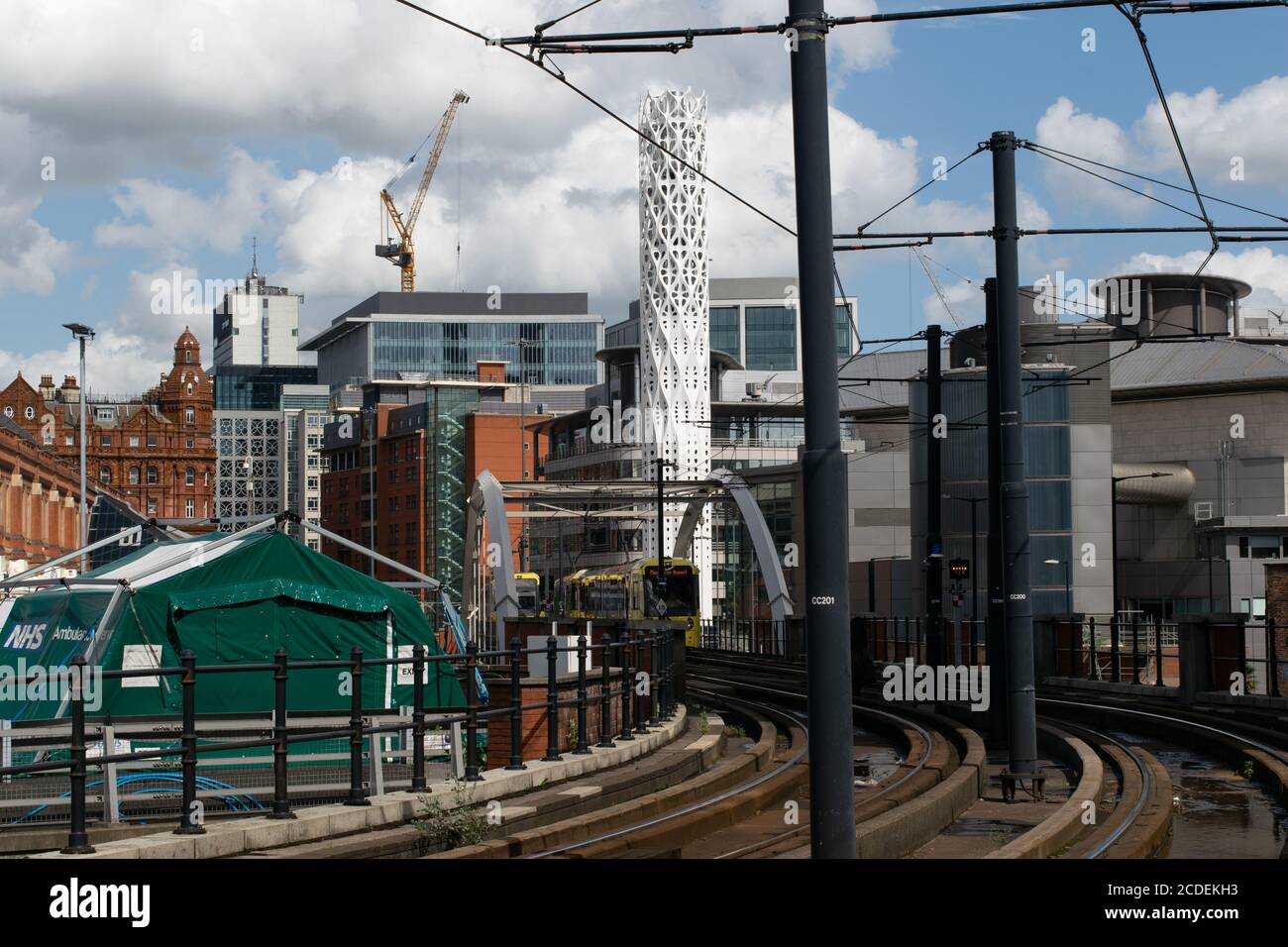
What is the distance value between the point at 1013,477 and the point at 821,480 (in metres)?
7.63

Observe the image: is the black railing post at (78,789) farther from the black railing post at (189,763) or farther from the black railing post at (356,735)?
the black railing post at (356,735)

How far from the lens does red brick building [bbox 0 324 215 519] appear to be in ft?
543

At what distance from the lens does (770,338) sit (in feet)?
532

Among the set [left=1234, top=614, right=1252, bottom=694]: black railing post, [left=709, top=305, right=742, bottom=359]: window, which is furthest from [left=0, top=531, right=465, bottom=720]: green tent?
[left=709, top=305, right=742, bottom=359]: window

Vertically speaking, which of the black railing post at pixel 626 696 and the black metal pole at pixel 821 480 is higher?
the black metal pole at pixel 821 480

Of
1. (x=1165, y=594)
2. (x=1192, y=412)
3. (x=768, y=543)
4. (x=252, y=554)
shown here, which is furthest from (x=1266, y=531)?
(x=252, y=554)

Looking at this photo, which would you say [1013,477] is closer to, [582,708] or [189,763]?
[582,708]

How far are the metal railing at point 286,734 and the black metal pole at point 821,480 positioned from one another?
406 centimetres

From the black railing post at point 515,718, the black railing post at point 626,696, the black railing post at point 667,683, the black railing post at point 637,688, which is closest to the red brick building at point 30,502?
the black railing post at point 667,683

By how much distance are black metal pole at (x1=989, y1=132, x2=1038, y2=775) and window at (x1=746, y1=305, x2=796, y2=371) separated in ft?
473

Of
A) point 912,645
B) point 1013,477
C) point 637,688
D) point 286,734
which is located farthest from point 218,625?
point 912,645

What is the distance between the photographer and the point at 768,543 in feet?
169

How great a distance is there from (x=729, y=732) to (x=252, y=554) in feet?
22.1

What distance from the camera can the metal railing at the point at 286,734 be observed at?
1034 cm
